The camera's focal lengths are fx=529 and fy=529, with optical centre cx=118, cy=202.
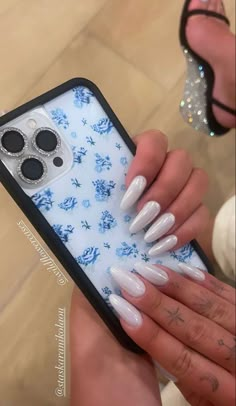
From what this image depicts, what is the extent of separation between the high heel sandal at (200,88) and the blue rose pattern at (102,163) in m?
0.06

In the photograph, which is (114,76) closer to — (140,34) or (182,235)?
(140,34)

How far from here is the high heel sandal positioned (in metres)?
0.27

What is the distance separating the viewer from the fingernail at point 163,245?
334 millimetres

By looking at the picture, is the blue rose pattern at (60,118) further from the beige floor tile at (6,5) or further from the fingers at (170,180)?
A: the beige floor tile at (6,5)

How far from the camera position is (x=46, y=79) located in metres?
0.45

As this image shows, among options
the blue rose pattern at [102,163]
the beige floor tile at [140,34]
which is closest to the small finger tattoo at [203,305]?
the blue rose pattern at [102,163]

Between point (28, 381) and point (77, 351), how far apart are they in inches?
2.0

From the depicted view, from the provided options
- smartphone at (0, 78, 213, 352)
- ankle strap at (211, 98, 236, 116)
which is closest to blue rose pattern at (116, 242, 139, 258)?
smartphone at (0, 78, 213, 352)

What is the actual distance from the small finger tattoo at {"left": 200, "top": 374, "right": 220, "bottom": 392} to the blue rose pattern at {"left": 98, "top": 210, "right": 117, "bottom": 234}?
0.11 m

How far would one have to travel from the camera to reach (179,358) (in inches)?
12.7

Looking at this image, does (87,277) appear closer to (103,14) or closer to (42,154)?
(42,154)

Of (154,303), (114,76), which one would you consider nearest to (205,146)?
(114,76)

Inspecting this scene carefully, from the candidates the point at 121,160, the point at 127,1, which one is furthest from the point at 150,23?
the point at 121,160

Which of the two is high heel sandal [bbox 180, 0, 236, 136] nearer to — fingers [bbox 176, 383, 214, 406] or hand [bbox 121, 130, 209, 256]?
hand [bbox 121, 130, 209, 256]
